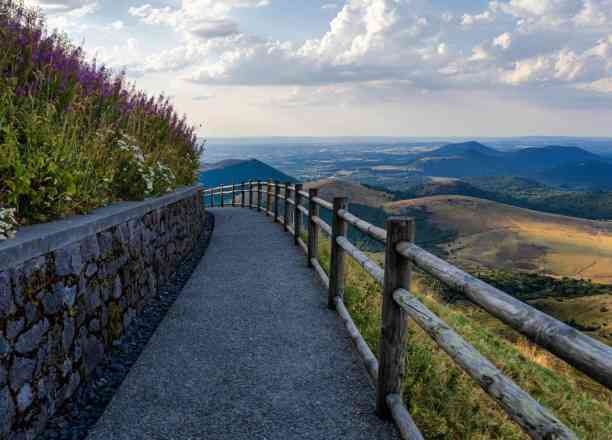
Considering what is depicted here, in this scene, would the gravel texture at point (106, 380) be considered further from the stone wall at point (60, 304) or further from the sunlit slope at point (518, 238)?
the sunlit slope at point (518, 238)

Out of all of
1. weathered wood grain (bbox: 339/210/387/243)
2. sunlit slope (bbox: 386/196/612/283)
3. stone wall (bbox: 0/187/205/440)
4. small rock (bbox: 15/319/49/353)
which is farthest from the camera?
sunlit slope (bbox: 386/196/612/283)

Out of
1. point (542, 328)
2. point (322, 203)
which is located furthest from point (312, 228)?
point (542, 328)

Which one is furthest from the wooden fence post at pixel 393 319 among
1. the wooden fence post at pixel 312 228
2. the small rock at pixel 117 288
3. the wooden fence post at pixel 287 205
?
the wooden fence post at pixel 287 205

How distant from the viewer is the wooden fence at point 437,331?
5.92 feet

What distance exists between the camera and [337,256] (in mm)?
6500

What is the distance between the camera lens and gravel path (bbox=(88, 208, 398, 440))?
3.76 meters

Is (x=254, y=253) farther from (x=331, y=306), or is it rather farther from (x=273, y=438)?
(x=273, y=438)

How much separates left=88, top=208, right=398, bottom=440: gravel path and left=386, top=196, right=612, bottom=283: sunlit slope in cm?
14414

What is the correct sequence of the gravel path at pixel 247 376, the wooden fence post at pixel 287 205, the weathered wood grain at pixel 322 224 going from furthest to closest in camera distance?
the wooden fence post at pixel 287 205
the weathered wood grain at pixel 322 224
the gravel path at pixel 247 376

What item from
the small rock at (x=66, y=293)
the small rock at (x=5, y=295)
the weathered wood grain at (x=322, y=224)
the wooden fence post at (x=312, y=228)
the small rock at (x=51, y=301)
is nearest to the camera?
the small rock at (x=5, y=295)

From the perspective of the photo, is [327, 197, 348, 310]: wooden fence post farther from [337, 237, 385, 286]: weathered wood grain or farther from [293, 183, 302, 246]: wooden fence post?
[293, 183, 302, 246]: wooden fence post

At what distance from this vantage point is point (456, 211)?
18638cm

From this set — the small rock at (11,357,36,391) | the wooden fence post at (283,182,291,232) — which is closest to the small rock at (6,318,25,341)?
the small rock at (11,357,36,391)

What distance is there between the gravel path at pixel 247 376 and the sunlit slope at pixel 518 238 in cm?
14414
